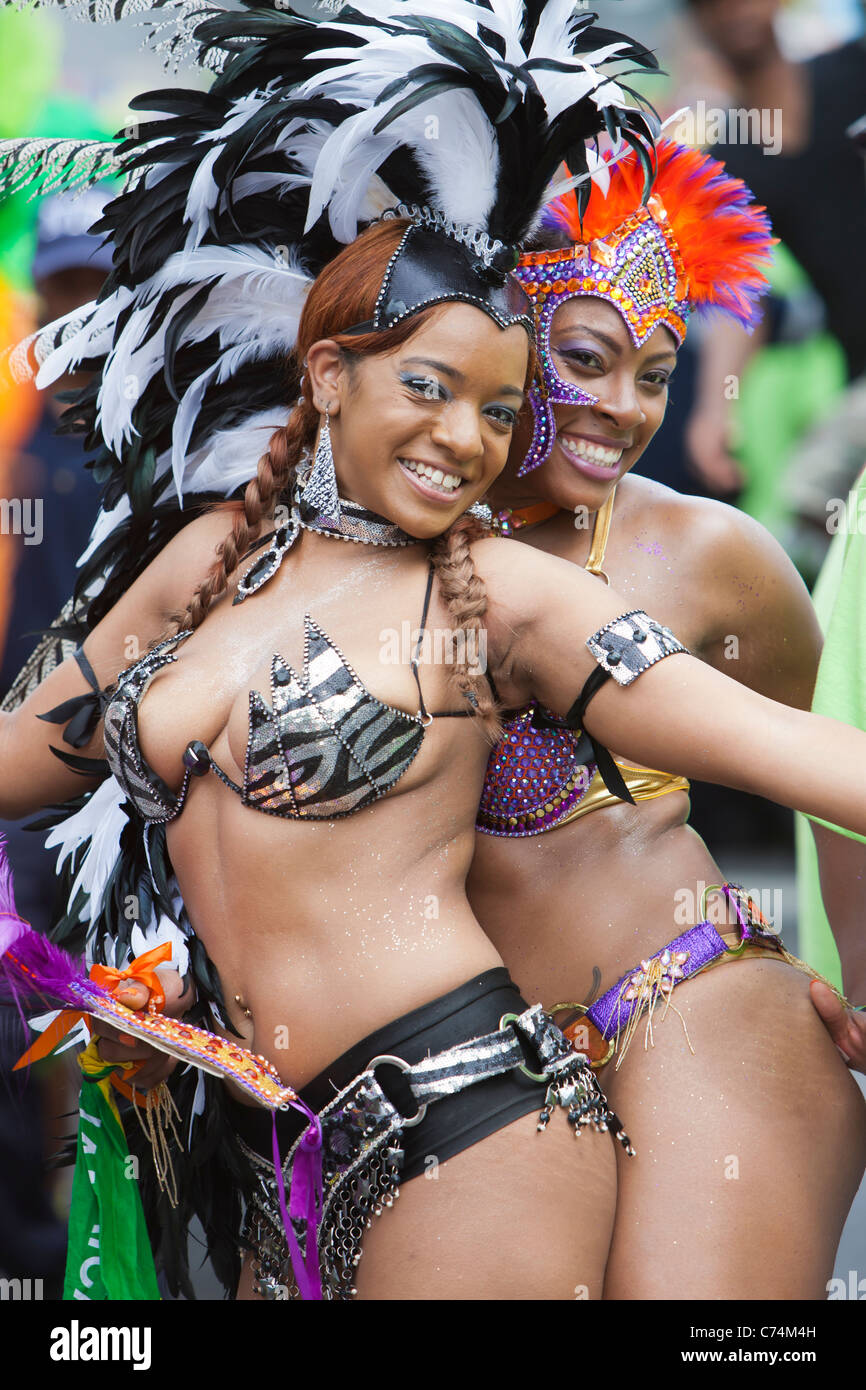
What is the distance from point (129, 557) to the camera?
2484 millimetres

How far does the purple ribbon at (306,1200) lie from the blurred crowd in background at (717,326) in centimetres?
176

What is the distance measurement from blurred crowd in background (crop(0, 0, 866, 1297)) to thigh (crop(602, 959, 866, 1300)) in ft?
6.01

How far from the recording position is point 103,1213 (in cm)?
211

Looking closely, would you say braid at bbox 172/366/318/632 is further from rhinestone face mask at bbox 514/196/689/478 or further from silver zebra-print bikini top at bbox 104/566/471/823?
rhinestone face mask at bbox 514/196/689/478

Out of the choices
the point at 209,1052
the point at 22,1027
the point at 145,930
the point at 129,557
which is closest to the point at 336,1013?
the point at 209,1052

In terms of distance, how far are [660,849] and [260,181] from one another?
A: 1.31 metres

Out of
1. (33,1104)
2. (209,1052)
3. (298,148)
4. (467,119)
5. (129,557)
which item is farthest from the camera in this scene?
(33,1104)

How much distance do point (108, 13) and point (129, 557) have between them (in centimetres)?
101

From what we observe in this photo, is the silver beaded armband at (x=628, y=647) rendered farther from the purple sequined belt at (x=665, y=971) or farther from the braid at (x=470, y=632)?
the purple sequined belt at (x=665, y=971)

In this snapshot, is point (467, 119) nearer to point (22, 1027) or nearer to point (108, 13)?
point (108, 13)

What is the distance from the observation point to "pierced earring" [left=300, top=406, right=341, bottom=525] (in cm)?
205
